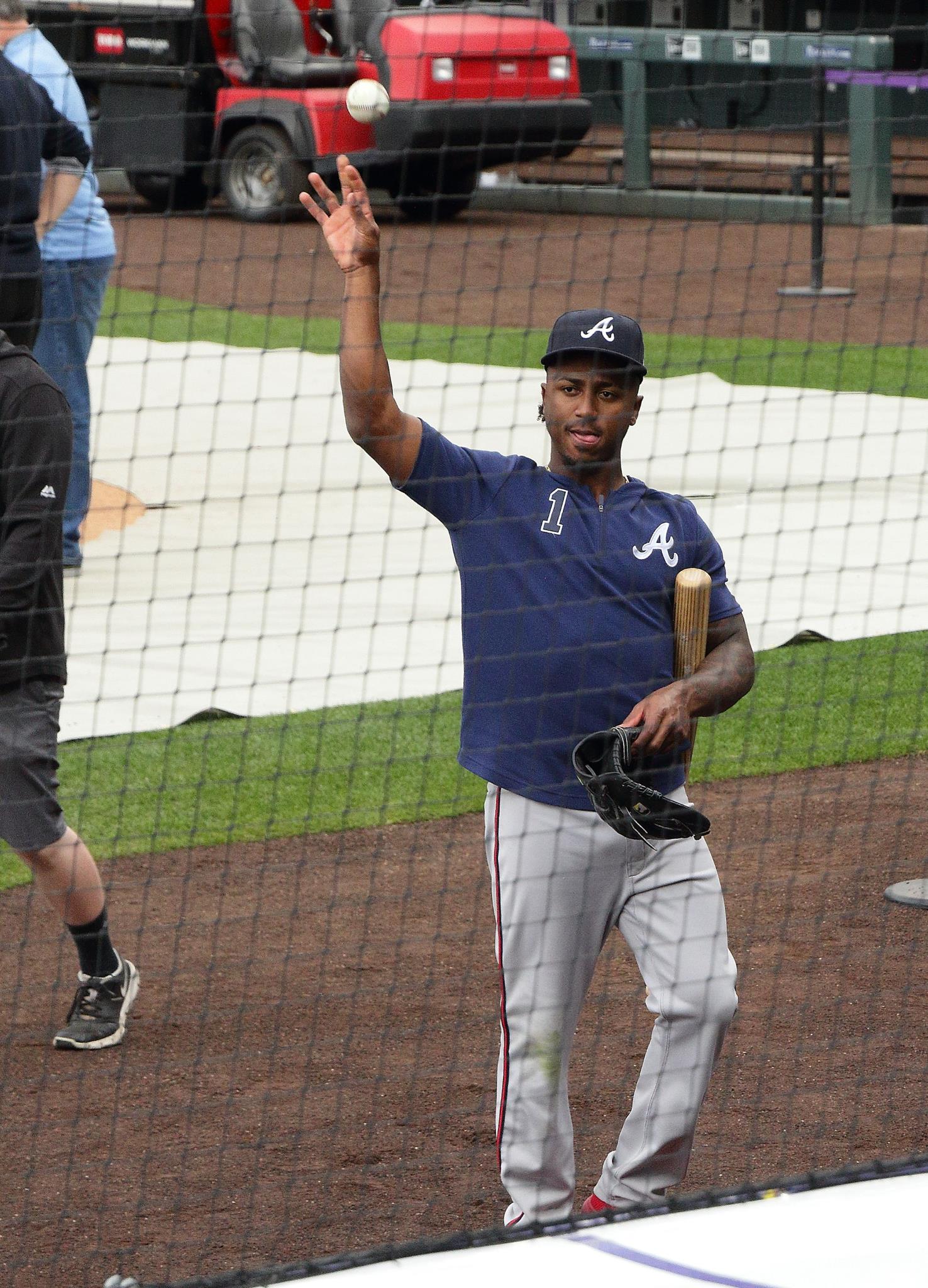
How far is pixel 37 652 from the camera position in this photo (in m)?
4.45

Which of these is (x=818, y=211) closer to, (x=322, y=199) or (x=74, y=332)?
(x=74, y=332)

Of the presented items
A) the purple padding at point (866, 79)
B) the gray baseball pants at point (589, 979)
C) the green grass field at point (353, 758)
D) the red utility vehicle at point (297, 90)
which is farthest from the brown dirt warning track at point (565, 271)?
the gray baseball pants at point (589, 979)

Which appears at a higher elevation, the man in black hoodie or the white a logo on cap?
the white a logo on cap

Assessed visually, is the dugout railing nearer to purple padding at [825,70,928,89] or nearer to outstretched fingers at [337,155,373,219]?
purple padding at [825,70,928,89]

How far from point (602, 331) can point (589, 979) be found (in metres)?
1.21

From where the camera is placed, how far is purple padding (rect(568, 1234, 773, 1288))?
2787 millimetres

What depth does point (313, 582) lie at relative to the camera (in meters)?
8.65

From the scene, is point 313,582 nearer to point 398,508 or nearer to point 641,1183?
point 398,508

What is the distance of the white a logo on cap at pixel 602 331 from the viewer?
11.9 ft

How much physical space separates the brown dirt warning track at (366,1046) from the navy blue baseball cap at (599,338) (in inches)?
66.7

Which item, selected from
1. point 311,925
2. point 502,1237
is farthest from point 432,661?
point 502,1237

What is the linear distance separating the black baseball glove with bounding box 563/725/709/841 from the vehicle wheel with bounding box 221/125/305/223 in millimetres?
15165

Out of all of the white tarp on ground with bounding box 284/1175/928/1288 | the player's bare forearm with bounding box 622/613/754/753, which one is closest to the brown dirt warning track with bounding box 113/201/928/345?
the player's bare forearm with bounding box 622/613/754/753

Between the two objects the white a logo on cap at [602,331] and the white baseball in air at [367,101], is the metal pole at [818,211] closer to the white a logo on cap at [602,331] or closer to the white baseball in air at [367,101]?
the white baseball in air at [367,101]
